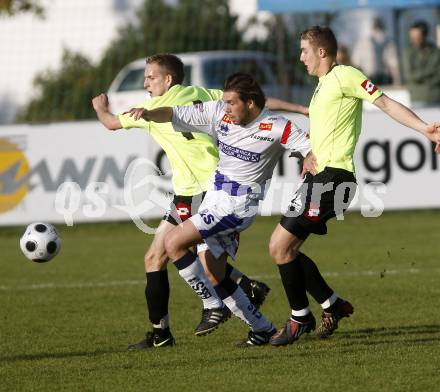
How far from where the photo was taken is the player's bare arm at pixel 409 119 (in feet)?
23.4

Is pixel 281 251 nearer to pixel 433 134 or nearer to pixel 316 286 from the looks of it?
pixel 316 286

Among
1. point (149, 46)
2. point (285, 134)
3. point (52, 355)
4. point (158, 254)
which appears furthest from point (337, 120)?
point (149, 46)

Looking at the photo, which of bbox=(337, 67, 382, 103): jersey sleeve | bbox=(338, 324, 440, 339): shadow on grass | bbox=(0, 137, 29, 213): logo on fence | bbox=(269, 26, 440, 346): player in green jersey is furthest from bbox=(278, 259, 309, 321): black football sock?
bbox=(0, 137, 29, 213): logo on fence

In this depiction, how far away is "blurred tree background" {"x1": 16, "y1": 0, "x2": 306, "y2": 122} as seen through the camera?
2116cm

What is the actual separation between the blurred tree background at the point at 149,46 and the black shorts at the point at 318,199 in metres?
12.5

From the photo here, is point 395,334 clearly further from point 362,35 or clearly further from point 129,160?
point 362,35

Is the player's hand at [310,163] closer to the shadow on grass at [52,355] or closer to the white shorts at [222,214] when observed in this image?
the white shorts at [222,214]

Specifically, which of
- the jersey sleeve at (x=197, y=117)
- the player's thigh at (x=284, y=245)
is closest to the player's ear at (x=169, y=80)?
the jersey sleeve at (x=197, y=117)

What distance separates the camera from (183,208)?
8.27 metres

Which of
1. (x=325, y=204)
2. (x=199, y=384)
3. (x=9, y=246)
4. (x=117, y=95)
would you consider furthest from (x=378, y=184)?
(x=199, y=384)

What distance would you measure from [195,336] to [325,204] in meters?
1.48

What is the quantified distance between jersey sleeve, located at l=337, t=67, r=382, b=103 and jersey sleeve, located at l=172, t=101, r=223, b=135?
32.4 inches

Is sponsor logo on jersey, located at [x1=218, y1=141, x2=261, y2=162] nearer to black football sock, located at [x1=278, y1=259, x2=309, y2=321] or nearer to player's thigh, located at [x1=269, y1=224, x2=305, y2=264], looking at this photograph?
player's thigh, located at [x1=269, y1=224, x2=305, y2=264]

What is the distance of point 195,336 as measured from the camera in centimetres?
836
